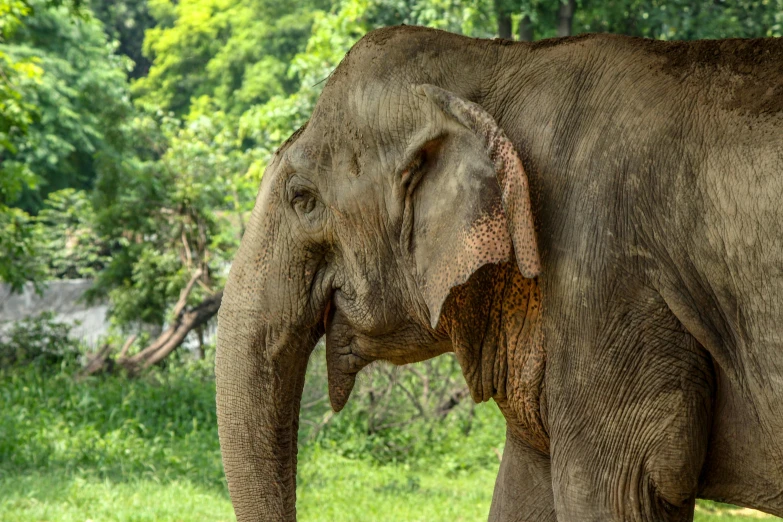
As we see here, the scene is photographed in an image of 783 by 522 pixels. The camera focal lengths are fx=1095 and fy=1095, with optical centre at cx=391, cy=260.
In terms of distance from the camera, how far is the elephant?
2615 millimetres

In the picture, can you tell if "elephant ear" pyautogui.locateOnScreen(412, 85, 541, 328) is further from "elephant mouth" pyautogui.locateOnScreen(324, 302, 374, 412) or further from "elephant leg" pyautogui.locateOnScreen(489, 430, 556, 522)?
"elephant leg" pyautogui.locateOnScreen(489, 430, 556, 522)

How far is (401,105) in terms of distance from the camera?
117 inches

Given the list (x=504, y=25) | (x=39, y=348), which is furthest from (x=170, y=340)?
(x=504, y=25)

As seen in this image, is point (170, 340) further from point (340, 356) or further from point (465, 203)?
point (465, 203)

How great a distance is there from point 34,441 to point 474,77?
6542 mm

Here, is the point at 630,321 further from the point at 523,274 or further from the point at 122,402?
the point at 122,402

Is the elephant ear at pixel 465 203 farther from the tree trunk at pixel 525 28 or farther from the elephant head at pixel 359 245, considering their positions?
the tree trunk at pixel 525 28

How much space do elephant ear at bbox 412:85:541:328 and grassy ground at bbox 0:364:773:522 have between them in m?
4.27

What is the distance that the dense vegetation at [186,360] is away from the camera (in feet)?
24.0

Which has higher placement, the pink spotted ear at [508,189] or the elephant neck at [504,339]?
the pink spotted ear at [508,189]

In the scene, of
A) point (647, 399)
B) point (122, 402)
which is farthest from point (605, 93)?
point (122, 402)

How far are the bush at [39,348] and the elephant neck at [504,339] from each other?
874cm

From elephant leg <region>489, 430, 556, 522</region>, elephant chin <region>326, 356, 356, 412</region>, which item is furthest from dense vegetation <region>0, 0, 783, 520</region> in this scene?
elephant chin <region>326, 356, 356, 412</region>

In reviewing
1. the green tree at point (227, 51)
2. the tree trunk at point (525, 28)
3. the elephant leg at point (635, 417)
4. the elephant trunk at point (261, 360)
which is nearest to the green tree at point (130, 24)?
the green tree at point (227, 51)
